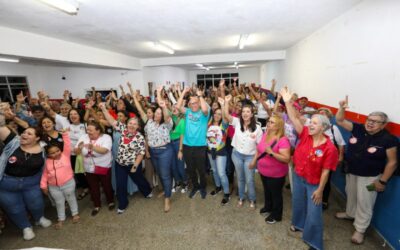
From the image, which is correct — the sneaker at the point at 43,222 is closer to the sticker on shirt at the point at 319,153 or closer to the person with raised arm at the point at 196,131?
the person with raised arm at the point at 196,131

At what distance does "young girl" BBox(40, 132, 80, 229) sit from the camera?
8.92 ft

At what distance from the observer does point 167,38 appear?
5332 mm

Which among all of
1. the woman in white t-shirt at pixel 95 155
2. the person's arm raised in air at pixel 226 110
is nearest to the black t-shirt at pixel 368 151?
the person's arm raised in air at pixel 226 110

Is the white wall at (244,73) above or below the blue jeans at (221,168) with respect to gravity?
above

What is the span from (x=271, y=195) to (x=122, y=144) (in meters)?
2.27

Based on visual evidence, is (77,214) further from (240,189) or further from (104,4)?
(104,4)

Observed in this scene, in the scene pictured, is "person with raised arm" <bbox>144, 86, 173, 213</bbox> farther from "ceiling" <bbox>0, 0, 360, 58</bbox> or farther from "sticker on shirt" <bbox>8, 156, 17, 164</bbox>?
"sticker on shirt" <bbox>8, 156, 17, 164</bbox>

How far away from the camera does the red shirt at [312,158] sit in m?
1.99

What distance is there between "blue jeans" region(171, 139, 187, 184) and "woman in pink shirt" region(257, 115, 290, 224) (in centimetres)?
154

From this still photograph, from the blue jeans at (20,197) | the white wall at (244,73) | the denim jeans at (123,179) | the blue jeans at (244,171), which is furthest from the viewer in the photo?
the white wall at (244,73)

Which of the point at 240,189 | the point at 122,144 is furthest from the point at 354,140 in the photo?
the point at 122,144

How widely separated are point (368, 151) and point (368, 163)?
14 centimetres

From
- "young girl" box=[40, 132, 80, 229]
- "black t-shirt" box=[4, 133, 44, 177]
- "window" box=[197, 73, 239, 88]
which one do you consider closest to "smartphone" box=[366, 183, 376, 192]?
"young girl" box=[40, 132, 80, 229]

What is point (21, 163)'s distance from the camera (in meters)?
2.51
